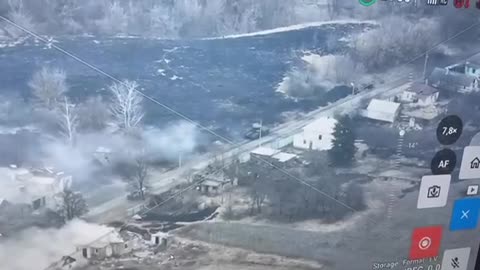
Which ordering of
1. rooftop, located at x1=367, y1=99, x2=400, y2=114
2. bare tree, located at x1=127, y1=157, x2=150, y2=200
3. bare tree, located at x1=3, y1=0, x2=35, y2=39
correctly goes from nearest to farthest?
1. bare tree, located at x1=3, y1=0, x2=35, y2=39
2. bare tree, located at x1=127, y1=157, x2=150, y2=200
3. rooftop, located at x1=367, y1=99, x2=400, y2=114

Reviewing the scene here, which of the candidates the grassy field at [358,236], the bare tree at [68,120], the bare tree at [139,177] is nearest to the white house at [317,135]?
the grassy field at [358,236]

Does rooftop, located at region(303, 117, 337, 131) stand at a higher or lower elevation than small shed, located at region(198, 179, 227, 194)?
higher

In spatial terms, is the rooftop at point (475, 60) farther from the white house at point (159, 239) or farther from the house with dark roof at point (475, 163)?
the white house at point (159, 239)

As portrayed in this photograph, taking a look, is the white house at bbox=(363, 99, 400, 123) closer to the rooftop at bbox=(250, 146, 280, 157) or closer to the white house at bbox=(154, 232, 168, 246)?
the rooftop at bbox=(250, 146, 280, 157)

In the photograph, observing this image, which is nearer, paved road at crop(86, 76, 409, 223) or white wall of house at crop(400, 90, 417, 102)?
paved road at crop(86, 76, 409, 223)

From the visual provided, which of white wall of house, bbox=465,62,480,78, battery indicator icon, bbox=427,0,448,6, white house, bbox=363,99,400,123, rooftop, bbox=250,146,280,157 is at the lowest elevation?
rooftop, bbox=250,146,280,157

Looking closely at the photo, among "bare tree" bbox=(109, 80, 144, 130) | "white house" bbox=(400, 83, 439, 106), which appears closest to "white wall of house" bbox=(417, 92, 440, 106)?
"white house" bbox=(400, 83, 439, 106)
